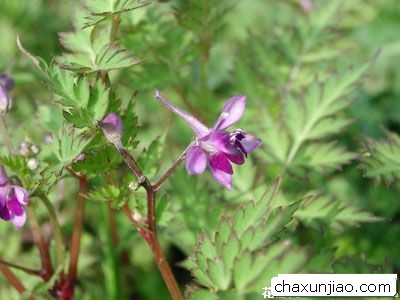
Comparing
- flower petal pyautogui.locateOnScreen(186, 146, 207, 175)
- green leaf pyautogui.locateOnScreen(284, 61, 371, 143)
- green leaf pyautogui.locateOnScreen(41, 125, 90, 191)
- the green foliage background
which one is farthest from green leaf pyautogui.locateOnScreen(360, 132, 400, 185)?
green leaf pyautogui.locateOnScreen(41, 125, 90, 191)

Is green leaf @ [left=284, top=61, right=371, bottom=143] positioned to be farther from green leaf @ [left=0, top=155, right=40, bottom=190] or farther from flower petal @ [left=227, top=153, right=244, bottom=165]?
green leaf @ [left=0, top=155, right=40, bottom=190]

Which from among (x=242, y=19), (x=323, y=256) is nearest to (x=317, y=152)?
(x=323, y=256)

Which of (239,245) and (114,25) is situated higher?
(114,25)

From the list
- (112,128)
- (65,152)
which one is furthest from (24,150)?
(112,128)

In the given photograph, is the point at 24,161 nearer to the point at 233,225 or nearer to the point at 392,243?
the point at 233,225

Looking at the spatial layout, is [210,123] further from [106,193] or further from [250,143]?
[106,193]

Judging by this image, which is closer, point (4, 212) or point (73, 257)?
point (4, 212)

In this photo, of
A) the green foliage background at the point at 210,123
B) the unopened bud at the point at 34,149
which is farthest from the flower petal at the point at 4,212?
the unopened bud at the point at 34,149
